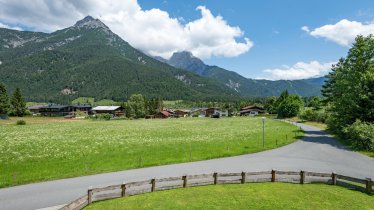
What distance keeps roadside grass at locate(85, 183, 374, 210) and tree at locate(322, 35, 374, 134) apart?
31819 millimetres

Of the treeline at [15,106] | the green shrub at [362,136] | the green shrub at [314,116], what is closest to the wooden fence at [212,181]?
the green shrub at [362,136]

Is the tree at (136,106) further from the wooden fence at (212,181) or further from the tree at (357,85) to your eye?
the wooden fence at (212,181)

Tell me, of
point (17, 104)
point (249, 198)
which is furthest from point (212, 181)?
point (17, 104)

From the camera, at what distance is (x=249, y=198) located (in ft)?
56.4

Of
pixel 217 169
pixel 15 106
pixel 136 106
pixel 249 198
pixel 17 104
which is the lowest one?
pixel 217 169

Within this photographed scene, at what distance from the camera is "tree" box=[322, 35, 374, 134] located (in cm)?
4510

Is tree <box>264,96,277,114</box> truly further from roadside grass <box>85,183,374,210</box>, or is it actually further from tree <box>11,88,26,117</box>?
roadside grass <box>85,183,374,210</box>

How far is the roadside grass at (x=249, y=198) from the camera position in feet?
51.9

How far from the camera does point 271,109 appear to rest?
178 m

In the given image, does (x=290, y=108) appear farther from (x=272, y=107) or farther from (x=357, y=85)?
(x=357, y=85)

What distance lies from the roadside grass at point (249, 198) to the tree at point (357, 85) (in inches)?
1253

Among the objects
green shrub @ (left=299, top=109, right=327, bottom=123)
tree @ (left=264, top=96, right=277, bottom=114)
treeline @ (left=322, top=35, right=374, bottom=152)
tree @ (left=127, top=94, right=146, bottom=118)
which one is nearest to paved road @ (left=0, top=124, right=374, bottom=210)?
treeline @ (left=322, top=35, right=374, bottom=152)

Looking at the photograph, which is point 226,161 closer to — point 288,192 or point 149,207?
point 288,192

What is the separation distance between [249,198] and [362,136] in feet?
98.3
